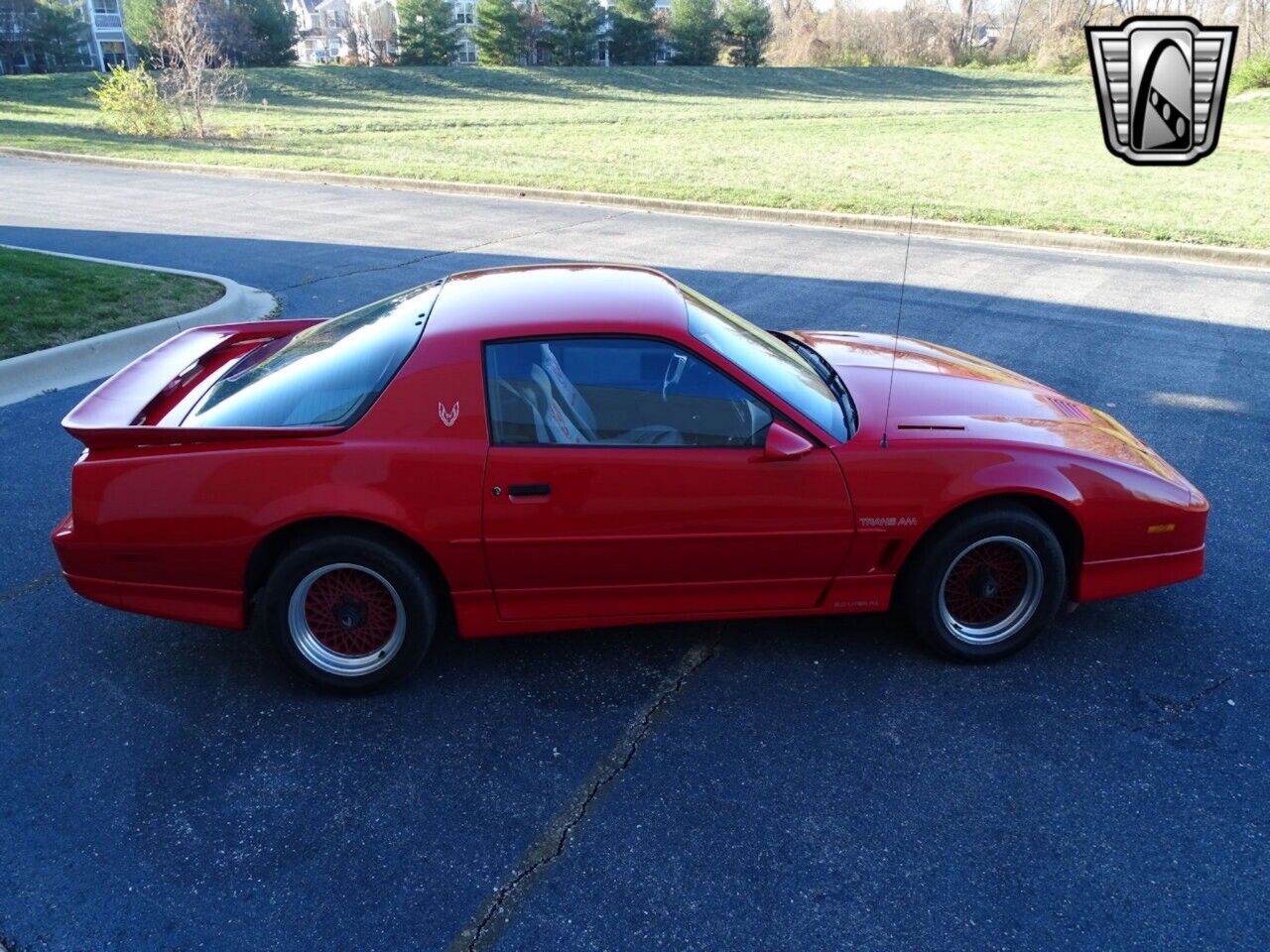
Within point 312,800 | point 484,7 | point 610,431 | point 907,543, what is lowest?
point 312,800

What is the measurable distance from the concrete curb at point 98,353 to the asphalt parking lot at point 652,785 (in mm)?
2129

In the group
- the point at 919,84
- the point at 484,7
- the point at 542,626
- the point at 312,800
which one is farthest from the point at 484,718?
the point at 484,7

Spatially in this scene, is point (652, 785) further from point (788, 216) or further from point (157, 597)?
point (788, 216)

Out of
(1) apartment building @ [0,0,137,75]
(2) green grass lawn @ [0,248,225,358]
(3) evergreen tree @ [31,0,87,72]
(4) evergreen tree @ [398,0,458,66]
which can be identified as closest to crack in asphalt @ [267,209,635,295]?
(2) green grass lawn @ [0,248,225,358]

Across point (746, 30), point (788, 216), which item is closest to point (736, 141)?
point (788, 216)

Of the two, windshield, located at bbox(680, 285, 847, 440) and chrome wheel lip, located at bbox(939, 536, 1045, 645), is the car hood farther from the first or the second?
chrome wheel lip, located at bbox(939, 536, 1045, 645)

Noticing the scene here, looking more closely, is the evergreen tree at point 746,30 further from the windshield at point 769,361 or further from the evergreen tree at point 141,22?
the windshield at point 769,361

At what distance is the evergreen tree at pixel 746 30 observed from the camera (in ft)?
185

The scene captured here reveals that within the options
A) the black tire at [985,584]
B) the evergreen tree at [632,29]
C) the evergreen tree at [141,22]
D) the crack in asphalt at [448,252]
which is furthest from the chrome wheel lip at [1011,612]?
the evergreen tree at [632,29]

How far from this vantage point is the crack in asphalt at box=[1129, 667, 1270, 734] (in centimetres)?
347

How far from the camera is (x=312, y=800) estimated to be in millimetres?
3125

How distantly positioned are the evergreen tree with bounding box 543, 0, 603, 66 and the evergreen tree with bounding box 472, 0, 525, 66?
1802 millimetres

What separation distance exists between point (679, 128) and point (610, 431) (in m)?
27.8

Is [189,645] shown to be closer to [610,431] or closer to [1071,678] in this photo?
[610,431]
